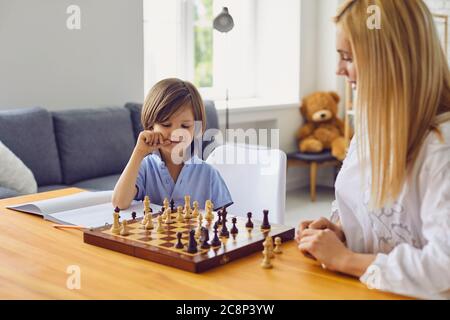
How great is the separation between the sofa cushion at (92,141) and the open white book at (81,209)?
1760mm

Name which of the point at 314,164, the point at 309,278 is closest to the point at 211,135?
the point at 314,164

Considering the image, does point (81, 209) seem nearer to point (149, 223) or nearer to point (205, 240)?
point (149, 223)

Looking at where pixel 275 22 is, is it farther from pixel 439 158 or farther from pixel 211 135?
pixel 439 158

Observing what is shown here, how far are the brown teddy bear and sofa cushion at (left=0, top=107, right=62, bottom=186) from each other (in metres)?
2.63

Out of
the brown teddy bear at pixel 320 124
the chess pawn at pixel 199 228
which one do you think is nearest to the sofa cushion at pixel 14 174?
the chess pawn at pixel 199 228

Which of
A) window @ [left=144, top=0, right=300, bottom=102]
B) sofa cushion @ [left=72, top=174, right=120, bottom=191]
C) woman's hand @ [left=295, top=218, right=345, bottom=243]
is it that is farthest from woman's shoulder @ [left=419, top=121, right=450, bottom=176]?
window @ [left=144, top=0, right=300, bottom=102]

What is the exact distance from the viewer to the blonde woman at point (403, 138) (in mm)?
1049

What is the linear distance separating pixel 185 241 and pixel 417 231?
486 millimetres

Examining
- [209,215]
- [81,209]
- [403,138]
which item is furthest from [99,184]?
[403,138]

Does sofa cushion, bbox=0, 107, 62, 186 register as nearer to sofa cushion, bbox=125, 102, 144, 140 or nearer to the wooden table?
sofa cushion, bbox=125, 102, 144, 140

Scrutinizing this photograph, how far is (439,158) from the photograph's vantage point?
1.08 metres

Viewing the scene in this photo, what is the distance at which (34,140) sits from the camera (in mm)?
3393

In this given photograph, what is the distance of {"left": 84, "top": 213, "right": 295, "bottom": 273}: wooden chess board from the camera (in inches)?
47.0

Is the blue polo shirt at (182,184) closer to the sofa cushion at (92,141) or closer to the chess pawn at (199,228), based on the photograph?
the chess pawn at (199,228)
